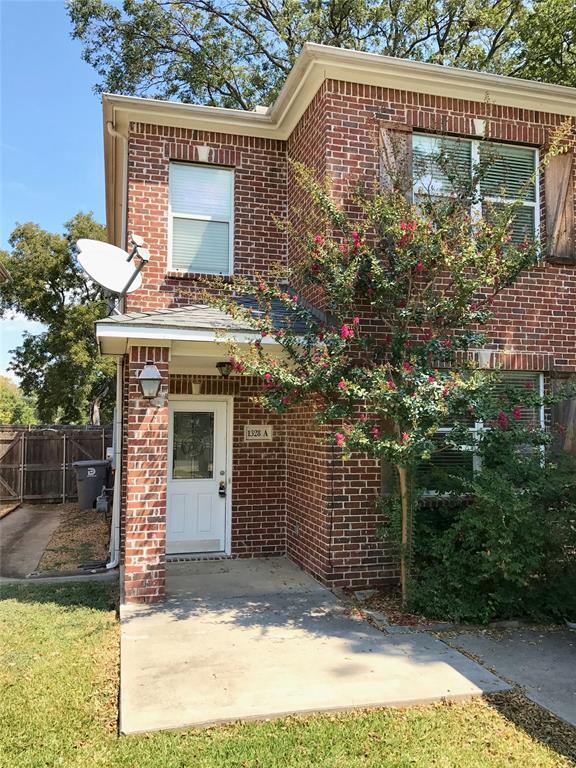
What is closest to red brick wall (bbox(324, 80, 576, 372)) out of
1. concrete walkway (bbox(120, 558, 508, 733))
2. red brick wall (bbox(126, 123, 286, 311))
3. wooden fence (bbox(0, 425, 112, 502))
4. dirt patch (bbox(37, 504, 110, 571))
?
red brick wall (bbox(126, 123, 286, 311))

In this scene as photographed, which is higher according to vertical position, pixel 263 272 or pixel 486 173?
pixel 486 173

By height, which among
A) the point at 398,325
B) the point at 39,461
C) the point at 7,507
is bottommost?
the point at 7,507

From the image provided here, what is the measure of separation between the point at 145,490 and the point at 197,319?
202 cm

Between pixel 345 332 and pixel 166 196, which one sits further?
pixel 166 196

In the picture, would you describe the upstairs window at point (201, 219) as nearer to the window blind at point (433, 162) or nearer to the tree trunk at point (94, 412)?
the window blind at point (433, 162)

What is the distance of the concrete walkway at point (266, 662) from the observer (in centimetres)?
409

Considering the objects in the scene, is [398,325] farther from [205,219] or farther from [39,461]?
[39,461]

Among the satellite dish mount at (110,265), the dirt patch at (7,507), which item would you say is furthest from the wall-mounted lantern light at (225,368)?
the dirt patch at (7,507)

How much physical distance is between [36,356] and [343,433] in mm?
22936

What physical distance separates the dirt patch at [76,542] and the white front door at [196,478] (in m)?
1.58

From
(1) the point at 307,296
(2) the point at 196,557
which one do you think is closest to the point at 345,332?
(1) the point at 307,296

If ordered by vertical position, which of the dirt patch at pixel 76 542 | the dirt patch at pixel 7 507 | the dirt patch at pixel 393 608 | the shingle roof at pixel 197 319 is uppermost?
the shingle roof at pixel 197 319

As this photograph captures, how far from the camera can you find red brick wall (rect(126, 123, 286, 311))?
7922 millimetres

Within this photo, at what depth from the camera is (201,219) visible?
27.1 ft
